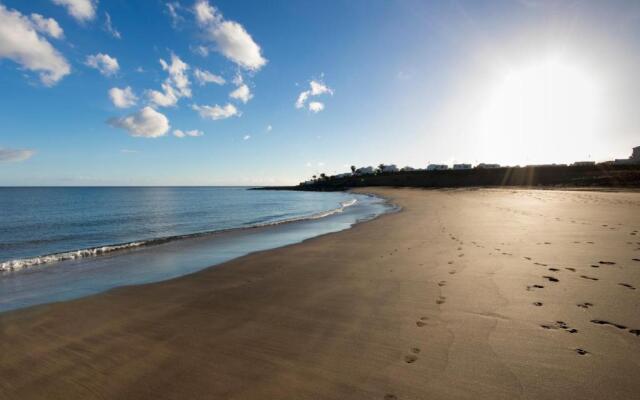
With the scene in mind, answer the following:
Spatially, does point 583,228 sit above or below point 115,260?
above

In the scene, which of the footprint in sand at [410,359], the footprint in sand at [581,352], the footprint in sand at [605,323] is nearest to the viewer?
the footprint in sand at [581,352]

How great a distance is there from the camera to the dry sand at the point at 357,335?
12.6 feet

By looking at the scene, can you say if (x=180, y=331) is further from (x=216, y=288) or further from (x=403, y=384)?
(x=403, y=384)

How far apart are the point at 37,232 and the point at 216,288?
23834 mm

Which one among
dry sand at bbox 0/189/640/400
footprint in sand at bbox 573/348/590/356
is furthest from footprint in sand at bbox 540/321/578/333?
footprint in sand at bbox 573/348/590/356

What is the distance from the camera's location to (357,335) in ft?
16.9

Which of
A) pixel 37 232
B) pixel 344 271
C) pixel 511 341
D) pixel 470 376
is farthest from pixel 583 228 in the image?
pixel 37 232

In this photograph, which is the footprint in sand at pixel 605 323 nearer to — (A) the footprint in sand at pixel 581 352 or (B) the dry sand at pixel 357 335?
(B) the dry sand at pixel 357 335

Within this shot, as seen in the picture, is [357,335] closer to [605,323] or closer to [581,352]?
[581,352]

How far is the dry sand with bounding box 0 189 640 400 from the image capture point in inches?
151

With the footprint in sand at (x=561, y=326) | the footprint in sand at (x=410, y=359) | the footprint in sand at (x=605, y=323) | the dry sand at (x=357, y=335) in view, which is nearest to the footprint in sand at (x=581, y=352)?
the dry sand at (x=357, y=335)

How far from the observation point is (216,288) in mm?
8422

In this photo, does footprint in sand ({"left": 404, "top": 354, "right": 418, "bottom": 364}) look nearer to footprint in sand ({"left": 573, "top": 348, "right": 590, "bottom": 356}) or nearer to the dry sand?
the dry sand

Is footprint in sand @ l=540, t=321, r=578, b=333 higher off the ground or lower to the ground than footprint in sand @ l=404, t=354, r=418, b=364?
higher
